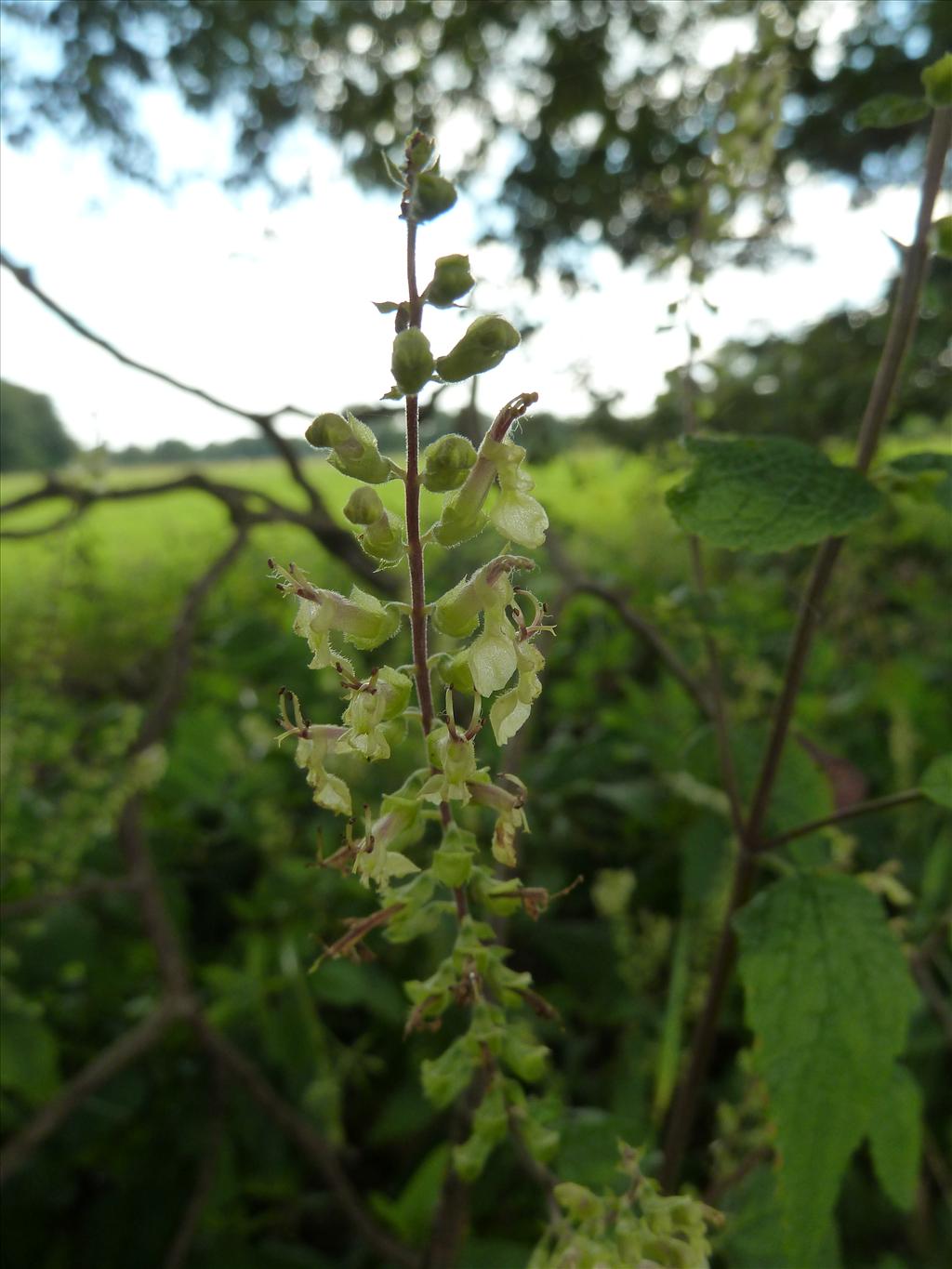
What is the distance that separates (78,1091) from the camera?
1232mm

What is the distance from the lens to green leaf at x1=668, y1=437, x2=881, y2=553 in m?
0.83

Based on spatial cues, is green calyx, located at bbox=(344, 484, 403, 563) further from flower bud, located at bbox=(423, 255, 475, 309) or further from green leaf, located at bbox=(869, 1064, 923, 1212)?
green leaf, located at bbox=(869, 1064, 923, 1212)

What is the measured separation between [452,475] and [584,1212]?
2.07 ft

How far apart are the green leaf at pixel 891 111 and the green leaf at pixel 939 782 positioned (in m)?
0.67

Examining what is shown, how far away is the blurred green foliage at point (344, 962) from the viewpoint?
4.67ft

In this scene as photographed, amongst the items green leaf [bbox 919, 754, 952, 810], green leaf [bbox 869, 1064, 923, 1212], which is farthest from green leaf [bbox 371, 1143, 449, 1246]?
green leaf [bbox 919, 754, 952, 810]

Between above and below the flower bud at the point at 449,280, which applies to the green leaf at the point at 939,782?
below

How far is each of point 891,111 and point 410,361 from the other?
2.44 feet

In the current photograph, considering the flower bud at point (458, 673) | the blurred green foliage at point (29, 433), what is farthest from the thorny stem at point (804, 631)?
the blurred green foliage at point (29, 433)

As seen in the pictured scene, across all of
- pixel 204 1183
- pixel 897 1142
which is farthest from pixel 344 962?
pixel 897 1142

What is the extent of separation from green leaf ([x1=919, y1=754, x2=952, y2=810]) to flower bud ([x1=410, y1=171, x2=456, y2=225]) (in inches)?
28.5

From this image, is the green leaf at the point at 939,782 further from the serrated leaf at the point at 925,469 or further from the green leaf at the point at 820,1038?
the serrated leaf at the point at 925,469

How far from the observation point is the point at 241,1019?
1828 millimetres

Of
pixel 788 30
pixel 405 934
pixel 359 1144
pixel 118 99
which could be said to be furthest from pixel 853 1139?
pixel 118 99
